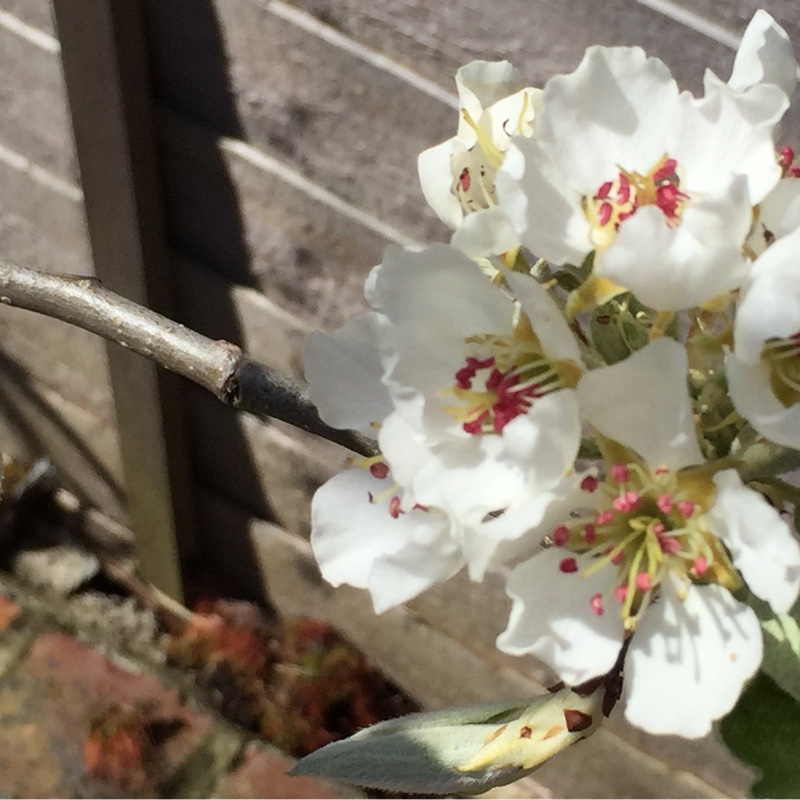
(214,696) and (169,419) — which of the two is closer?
(169,419)

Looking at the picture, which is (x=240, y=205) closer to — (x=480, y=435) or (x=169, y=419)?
(x=169, y=419)

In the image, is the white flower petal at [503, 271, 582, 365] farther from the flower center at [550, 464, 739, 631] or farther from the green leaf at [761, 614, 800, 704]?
the green leaf at [761, 614, 800, 704]

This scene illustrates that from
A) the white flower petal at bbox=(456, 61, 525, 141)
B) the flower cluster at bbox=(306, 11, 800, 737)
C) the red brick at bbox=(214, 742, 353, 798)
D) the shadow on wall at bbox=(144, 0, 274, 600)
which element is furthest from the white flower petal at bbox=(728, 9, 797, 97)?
the red brick at bbox=(214, 742, 353, 798)

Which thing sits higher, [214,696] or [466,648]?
[466,648]

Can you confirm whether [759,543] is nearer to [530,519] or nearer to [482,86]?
[530,519]

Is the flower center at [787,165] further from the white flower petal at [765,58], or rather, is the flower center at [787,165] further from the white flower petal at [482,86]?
the white flower petal at [482,86]

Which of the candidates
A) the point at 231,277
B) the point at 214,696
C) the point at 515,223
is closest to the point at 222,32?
the point at 231,277
